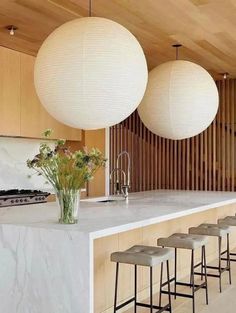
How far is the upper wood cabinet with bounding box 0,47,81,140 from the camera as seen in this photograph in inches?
215

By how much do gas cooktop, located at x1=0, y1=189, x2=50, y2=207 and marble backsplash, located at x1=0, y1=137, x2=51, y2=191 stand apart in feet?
0.91

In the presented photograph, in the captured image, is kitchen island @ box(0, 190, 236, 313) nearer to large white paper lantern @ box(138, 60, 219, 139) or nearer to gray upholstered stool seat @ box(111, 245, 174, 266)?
gray upholstered stool seat @ box(111, 245, 174, 266)

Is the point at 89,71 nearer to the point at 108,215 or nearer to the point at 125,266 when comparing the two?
the point at 108,215

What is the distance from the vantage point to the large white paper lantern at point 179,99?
4.03 metres

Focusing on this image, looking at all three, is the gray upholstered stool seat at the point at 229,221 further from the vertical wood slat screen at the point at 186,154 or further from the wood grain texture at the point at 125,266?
the vertical wood slat screen at the point at 186,154

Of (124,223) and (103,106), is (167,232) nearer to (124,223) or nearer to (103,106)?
(124,223)

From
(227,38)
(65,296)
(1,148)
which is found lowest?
(65,296)

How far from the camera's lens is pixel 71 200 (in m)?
3.04

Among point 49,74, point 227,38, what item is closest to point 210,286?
point 227,38

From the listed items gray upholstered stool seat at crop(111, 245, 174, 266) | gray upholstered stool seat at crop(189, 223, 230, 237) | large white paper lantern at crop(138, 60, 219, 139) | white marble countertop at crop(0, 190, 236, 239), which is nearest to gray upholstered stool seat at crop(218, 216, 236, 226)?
gray upholstered stool seat at crop(189, 223, 230, 237)

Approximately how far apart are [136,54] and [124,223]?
1.16 m

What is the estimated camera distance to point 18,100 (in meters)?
5.69

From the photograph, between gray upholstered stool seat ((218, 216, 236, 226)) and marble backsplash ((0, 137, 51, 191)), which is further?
marble backsplash ((0, 137, 51, 191))

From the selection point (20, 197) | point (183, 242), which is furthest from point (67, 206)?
point (20, 197)
